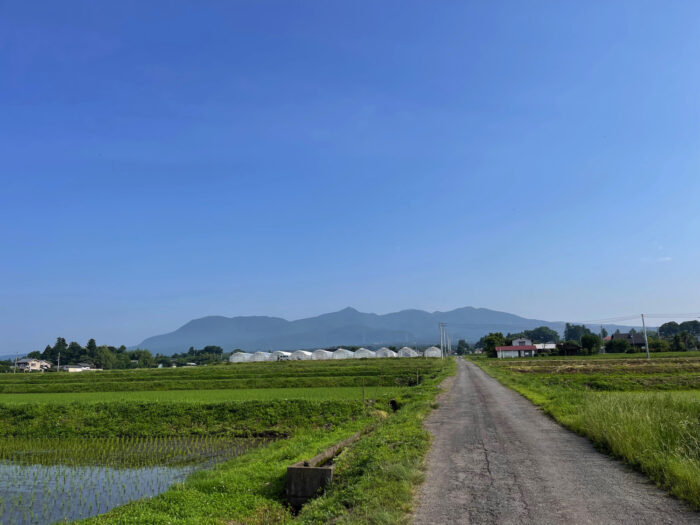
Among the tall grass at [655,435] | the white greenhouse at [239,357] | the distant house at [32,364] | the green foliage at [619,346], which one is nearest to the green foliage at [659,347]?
the green foliage at [619,346]

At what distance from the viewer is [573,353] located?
116 meters

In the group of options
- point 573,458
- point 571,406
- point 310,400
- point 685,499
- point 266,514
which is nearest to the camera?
point 685,499

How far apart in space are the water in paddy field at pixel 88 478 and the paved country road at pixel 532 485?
29.8 ft

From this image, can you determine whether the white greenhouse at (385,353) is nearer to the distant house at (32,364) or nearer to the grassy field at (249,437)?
the grassy field at (249,437)

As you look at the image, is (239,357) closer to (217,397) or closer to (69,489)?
(217,397)

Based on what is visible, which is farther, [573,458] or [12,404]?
[12,404]

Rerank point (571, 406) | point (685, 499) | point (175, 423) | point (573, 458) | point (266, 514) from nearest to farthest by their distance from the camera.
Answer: point (685, 499), point (266, 514), point (573, 458), point (571, 406), point (175, 423)

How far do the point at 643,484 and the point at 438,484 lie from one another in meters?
4.27

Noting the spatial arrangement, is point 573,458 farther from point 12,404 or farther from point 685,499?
point 12,404

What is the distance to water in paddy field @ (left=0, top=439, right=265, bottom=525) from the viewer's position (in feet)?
39.8

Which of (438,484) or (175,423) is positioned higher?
(438,484)

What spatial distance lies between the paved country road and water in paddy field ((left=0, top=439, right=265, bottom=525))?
29.8 ft

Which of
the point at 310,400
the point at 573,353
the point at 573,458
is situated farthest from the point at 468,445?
Answer: the point at 573,353

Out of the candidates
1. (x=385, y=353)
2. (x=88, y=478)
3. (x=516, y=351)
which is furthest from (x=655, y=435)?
(x=516, y=351)
